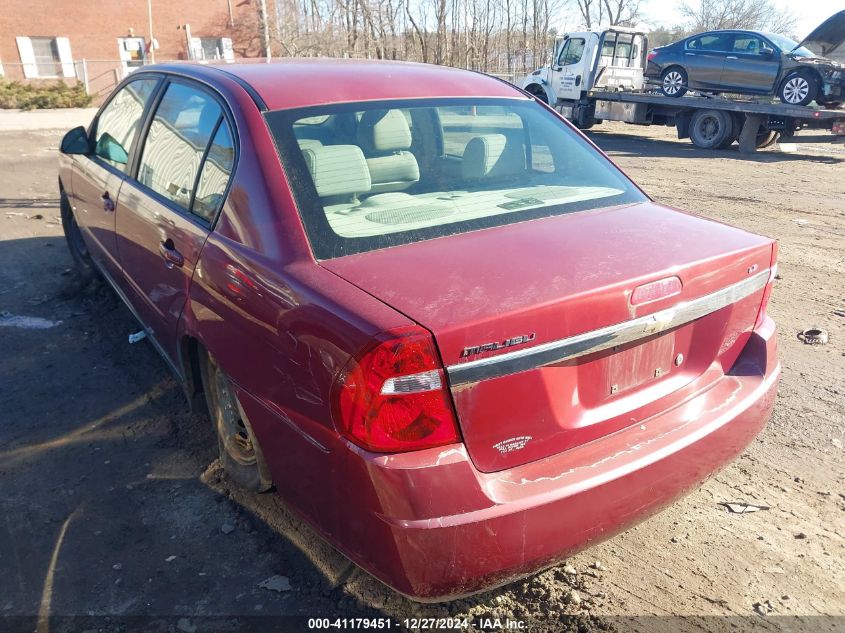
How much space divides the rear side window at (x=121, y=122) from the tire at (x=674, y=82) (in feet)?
53.3

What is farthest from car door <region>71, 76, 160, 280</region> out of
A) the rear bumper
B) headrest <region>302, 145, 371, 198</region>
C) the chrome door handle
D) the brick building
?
the brick building

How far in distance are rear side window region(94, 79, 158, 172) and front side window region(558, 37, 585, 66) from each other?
55.1 feet

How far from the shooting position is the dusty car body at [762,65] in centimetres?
1488

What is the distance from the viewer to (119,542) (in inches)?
107

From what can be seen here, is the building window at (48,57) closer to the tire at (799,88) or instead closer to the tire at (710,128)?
the tire at (710,128)

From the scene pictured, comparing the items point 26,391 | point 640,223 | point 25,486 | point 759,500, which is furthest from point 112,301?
point 759,500

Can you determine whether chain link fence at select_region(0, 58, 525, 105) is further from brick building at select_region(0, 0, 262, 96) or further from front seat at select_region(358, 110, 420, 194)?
Answer: front seat at select_region(358, 110, 420, 194)

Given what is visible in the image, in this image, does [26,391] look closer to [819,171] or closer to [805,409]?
[805,409]

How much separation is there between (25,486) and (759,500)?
3299 mm

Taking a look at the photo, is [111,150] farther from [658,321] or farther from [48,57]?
[48,57]

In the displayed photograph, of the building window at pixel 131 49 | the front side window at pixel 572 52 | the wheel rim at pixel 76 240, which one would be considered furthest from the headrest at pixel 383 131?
the building window at pixel 131 49

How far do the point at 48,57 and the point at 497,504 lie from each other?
120 feet

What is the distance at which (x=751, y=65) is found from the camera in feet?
52.3

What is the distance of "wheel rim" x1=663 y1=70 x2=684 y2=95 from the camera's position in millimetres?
17641
